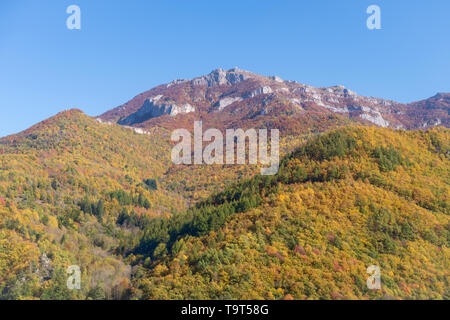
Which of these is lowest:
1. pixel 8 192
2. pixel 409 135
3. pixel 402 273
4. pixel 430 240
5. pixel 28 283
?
pixel 28 283

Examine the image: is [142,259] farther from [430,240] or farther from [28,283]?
[430,240]

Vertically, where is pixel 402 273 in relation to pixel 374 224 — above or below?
below

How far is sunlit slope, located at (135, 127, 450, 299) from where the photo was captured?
164ft

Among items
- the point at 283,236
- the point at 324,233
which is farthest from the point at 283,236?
the point at 324,233

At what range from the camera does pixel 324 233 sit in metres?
60.0

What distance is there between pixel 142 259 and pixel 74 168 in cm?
10217

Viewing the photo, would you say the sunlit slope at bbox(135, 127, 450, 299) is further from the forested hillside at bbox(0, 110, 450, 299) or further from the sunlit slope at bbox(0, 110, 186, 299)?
the sunlit slope at bbox(0, 110, 186, 299)

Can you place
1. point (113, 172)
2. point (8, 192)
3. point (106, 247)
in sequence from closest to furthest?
point (106, 247) → point (8, 192) → point (113, 172)

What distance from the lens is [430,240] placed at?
6197 cm

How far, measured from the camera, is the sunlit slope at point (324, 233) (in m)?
50.0

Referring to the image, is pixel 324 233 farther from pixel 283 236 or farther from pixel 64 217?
pixel 64 217

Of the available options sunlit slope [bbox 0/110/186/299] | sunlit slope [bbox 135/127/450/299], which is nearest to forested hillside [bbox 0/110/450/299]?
sunlit slope [bbox 135/127/450/299]
